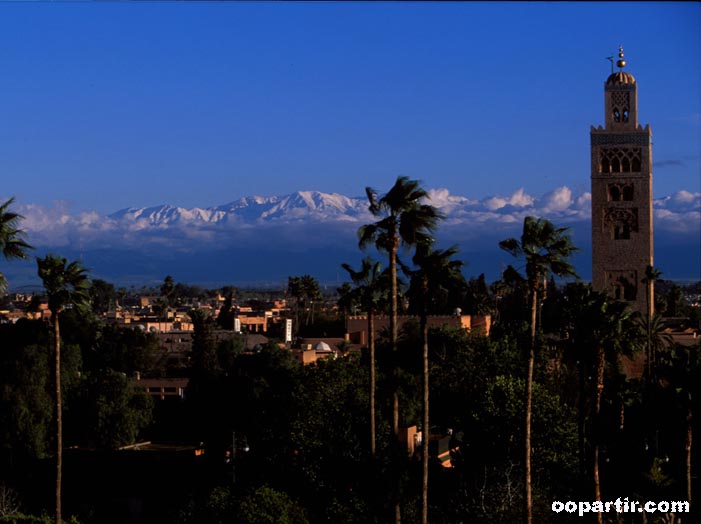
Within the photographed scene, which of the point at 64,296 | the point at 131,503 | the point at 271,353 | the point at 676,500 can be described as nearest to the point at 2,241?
the point at 64,296

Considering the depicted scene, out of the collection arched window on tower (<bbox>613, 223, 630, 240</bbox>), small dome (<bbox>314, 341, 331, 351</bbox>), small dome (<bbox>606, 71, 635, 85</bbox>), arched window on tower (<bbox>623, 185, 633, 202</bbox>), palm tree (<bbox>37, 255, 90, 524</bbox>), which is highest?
small dome (<bbox>606, 71, 635, 85</bbox>)

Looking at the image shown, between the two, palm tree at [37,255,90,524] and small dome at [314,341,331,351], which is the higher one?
palm tree at [37,255,90,524]

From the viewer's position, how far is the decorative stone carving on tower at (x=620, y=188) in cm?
5494

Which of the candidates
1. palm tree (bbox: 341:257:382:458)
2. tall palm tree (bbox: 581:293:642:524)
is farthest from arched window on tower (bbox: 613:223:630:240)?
tall palm tree (bbox: 581:293:642:524)

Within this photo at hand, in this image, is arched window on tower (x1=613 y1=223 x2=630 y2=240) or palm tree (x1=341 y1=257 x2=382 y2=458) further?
arched window on tower (x1=613 y1=223 x2=630 y2=240)

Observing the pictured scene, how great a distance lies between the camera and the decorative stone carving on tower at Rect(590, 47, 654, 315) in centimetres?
5494

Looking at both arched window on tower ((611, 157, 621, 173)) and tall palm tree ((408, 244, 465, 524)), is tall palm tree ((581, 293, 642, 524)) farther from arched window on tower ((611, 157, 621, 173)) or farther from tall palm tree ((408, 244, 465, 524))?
arched window on tower ((611, 157, 621, 173))

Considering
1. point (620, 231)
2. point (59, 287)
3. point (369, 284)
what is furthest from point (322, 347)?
point (59, 287)

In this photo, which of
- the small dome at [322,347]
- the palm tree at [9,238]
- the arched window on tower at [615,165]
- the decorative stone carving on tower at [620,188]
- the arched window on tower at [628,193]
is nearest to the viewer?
the palm tree at [9,238]

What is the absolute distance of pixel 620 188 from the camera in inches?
2197

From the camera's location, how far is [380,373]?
42.3m

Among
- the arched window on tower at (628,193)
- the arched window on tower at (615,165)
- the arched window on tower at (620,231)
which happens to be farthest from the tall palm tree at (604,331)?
the arched window on tower at (615,165)

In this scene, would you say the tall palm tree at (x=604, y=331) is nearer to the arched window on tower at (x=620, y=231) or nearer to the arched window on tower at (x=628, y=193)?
the arched window on tower at (x=620, y=231)

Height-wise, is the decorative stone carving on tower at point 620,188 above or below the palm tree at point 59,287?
above
